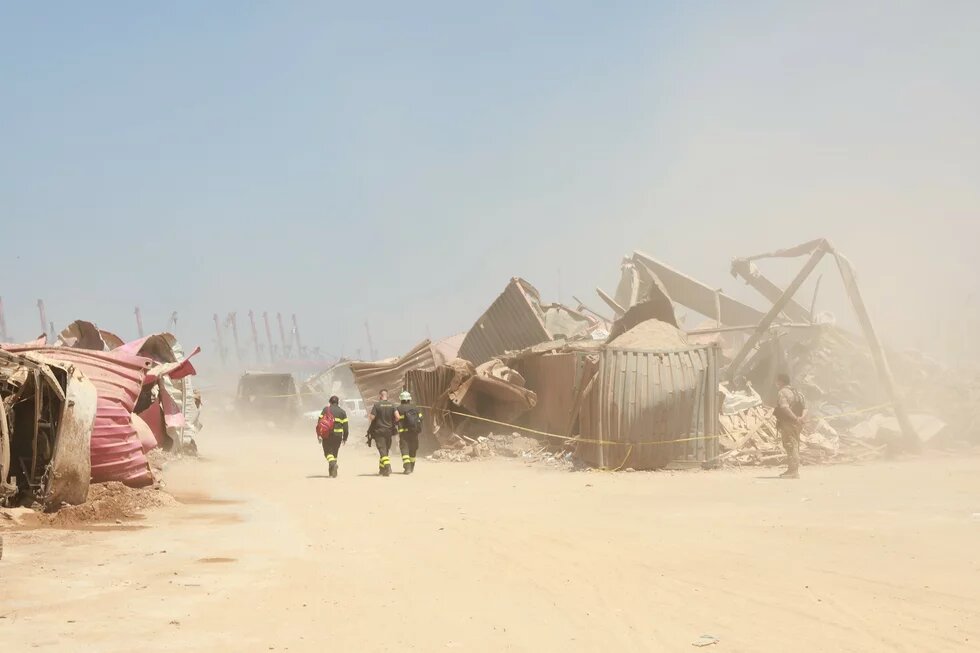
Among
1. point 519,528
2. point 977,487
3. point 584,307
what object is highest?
point 584,307

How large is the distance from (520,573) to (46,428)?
684 cm

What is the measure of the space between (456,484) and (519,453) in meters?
5.29

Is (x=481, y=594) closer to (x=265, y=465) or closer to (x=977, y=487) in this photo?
(x=977, y=487)

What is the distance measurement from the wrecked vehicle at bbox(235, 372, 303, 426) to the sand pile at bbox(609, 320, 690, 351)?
24086 mm

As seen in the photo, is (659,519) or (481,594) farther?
(659,519)

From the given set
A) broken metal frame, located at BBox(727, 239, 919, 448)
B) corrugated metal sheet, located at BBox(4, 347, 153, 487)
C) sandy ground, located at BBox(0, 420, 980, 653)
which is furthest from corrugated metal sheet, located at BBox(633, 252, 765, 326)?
corrugated metal sheet, located at BBox(4, 347, 153, 487)

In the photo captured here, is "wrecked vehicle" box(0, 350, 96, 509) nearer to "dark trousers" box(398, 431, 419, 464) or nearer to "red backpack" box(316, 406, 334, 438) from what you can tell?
"red backpack" box(316, 406, 334, 438)

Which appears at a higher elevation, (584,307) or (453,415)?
(584,307)

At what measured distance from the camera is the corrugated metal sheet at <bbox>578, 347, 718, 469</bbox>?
18.5 metres

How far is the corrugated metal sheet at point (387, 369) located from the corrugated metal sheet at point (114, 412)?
41.6 ft

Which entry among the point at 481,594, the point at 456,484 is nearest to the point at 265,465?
the point at 456,484

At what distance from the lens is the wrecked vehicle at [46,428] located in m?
12.1

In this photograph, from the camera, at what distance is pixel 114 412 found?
45.1 feet

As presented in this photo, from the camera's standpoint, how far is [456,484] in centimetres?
1727
